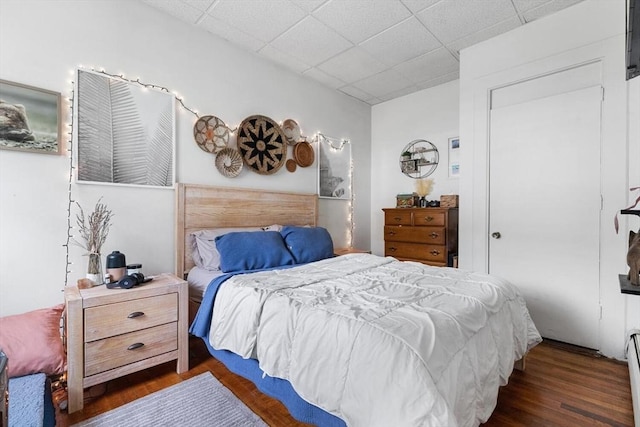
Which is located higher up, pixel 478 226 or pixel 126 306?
pixel 478 226

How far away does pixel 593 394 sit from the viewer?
1859mm

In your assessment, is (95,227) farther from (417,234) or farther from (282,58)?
(417,234)

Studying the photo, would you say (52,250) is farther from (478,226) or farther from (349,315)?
(478,226)

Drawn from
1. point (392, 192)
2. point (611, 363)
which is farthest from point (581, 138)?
point (392, 192)

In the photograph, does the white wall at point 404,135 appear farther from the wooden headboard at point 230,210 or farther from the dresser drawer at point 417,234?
the wooden headboard at point 230,210

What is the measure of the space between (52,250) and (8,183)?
490mm

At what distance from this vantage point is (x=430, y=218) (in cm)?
345

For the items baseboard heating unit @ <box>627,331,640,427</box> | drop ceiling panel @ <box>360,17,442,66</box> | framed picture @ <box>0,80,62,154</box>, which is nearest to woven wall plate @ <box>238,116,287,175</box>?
drop ceiling panel @ <box>360,17,442,66</box>

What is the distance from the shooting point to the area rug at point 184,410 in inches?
62.5

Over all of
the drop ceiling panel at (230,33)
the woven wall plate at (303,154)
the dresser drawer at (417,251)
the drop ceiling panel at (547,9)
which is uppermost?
the drop ceiling panel at (547,9)

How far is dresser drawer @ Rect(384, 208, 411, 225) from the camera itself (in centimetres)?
368

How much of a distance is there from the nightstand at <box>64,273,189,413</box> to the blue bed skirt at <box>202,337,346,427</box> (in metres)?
0.37

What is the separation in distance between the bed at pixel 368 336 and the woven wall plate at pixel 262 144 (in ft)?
3.21

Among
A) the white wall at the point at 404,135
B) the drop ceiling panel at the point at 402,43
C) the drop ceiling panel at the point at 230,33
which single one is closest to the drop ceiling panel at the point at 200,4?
the drop ceiling panel at the point at 230,33
